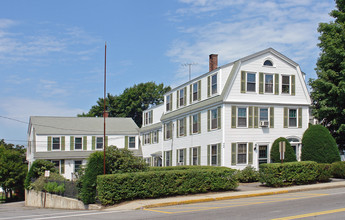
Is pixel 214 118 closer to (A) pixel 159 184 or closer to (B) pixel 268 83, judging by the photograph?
(B) pixel 268 83

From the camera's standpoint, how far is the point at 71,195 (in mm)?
24750

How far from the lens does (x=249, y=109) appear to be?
30.5 m

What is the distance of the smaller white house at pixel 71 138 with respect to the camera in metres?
51.2

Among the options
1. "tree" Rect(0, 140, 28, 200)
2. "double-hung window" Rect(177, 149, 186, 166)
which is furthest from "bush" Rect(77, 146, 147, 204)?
"tree" Rect(0, 140, 28, 200)

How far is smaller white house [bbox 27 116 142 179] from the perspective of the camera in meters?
51.2

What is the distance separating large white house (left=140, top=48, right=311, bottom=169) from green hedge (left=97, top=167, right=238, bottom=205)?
763 cm

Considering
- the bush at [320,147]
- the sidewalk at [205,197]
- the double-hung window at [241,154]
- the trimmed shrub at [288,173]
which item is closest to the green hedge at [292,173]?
the trimmed shrub at [288,173]

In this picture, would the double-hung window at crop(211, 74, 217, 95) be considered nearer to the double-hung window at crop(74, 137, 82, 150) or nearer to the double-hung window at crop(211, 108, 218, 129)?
the double-hung window at crop(211, 108, 218, 129)

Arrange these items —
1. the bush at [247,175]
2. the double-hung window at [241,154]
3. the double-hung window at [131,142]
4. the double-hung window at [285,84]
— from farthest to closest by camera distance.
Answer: the double-hung window at [131,142]
the double-hung window at [285,84]
the double-hung window at [241,154]
the bush at [247,175]

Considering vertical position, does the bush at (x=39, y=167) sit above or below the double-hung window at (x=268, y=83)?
below

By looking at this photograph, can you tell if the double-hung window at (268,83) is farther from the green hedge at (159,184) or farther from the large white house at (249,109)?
the green hedge at (159,184)

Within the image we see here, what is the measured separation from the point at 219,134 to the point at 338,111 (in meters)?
9.69

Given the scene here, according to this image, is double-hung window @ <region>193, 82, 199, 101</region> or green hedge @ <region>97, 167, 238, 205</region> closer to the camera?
green hedge @ <region>97, 167, 238, 205</region>

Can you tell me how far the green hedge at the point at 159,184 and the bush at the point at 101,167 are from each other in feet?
4.21
